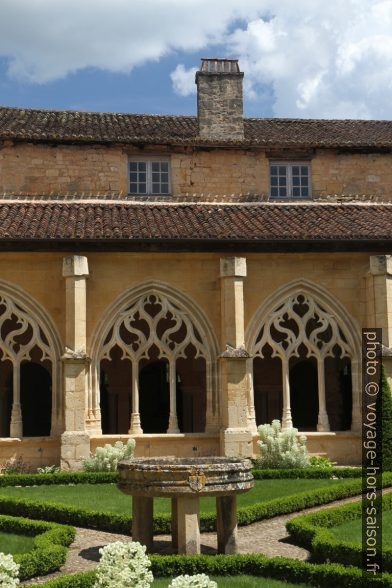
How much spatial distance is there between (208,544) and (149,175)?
13721 mm

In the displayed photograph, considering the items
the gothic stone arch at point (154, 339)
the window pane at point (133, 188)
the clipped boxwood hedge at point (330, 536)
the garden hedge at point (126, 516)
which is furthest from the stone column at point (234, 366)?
the clipped boxwood hedge at point (330, 536)

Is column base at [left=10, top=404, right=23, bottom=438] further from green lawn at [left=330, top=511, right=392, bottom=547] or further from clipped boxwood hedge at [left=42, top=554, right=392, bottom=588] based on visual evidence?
clipped boxwood hedge at [left=42, top=554, right=392, bottom=588]

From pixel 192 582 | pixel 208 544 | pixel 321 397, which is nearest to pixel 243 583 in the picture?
pixel 208 544

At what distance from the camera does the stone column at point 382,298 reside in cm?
1880

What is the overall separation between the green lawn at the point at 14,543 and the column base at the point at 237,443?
7.54 meters

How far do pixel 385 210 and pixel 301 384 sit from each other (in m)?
6.36

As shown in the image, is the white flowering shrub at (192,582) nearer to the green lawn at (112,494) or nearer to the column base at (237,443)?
the green lawn at (112,494)

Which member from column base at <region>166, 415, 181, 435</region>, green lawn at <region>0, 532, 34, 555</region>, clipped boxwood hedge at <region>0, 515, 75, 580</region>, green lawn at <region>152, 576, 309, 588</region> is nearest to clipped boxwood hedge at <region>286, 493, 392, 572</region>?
green lawn at <region>152, 576, 309, 588</region>

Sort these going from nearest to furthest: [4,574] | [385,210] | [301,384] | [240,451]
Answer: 1. [4,574]
2. [240,451]
3. [385,210]
4. [301,384]

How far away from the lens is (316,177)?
23188 millimetres

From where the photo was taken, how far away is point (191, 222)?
66.0 ft

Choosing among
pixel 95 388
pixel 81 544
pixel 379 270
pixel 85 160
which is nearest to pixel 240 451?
pixel 95 388

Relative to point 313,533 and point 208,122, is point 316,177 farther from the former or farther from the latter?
point 313,533

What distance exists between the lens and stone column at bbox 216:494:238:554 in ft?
32.4
